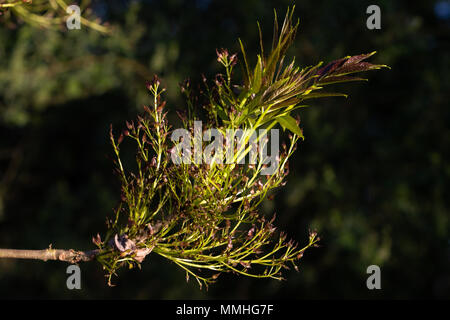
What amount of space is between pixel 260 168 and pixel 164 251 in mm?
302

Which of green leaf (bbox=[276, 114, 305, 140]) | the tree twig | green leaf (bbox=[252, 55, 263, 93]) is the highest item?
green leaf (bbox=[252, 55, 263, 93])

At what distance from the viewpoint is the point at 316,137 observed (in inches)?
221

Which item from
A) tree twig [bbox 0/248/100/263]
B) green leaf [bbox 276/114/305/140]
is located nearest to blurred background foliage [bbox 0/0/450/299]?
green leaf [bbox 276/114/305/140]

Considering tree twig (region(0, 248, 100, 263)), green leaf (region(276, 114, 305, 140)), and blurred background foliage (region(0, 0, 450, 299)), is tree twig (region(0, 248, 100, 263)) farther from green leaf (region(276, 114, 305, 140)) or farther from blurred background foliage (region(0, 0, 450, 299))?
blurred background foliage (region(0, 0, 450, 299))

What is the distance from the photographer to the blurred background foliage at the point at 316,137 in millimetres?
5375

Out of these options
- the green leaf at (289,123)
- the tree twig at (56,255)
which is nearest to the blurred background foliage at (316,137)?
the green leaf at (289,123)

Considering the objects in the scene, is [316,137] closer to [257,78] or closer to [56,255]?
[257,78]

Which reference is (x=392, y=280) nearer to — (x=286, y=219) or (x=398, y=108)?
(x=286, y=219)

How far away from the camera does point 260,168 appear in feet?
4.09

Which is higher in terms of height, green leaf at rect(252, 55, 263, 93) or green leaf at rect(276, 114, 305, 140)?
green leaf at rect(252, 55, 263, 93)

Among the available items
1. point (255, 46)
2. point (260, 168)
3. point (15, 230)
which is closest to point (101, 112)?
point (15, 230)

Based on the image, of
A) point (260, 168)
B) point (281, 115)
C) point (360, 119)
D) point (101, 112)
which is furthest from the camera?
point (101, 112)

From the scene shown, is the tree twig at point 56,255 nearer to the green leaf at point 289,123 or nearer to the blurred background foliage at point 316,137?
the green leaf at point 289,123

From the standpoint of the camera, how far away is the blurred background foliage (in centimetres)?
538
